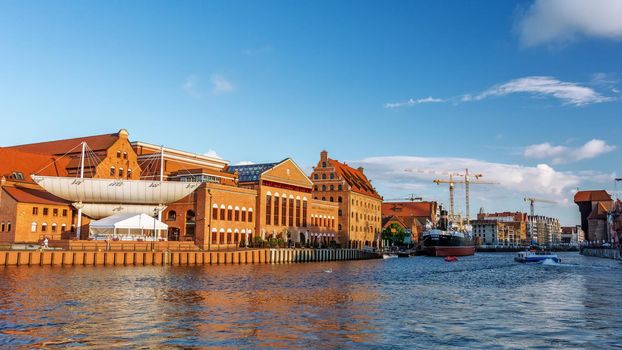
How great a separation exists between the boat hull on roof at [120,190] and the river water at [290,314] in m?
37.5

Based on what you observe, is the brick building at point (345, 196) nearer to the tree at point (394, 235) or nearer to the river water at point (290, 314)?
the tree at point (394, 235)

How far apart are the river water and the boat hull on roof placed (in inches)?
1475

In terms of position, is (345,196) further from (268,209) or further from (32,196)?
(32,196)

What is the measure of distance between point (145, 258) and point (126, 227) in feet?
31.8

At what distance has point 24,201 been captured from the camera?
274 feet

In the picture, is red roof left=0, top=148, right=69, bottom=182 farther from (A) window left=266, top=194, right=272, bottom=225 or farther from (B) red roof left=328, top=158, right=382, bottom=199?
(B) red roof left=328, top=158, right=382, bottom=199

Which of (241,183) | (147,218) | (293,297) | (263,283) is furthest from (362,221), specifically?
(293,297)

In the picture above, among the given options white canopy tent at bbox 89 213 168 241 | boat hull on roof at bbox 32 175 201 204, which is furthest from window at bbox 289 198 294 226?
white canopy tent at bbox 89 213 168 241

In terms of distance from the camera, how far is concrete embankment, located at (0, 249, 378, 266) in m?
64.4

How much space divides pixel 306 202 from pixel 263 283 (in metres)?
69.8

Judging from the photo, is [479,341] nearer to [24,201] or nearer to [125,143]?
[24,201]


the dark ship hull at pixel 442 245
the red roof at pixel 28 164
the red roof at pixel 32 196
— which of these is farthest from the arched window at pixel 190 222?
the dark ship hull at pixel 442 245

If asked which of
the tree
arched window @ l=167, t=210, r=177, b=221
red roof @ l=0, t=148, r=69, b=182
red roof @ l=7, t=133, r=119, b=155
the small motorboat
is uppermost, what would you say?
red roof @ l=7, t=133, r=119, b=155

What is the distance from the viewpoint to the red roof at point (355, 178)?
463ft
